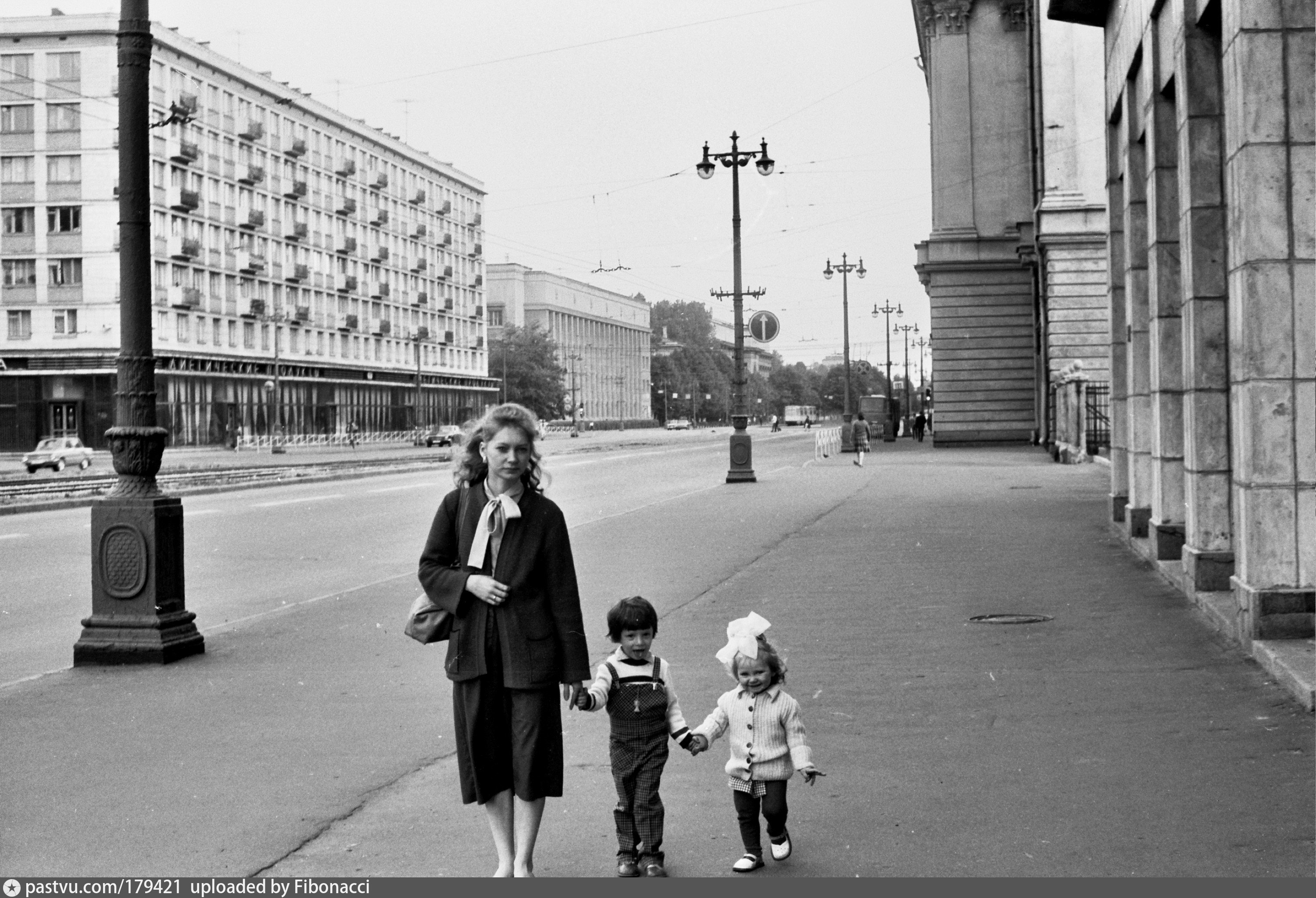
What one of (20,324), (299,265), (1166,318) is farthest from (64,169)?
(1166,318)

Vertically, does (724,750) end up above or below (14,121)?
below

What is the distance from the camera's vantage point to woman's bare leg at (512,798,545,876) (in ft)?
16.5

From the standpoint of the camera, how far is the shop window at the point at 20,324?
74.6m

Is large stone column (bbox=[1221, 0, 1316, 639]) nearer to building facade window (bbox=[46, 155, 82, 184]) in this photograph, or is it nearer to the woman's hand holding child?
the woman's hand holding child

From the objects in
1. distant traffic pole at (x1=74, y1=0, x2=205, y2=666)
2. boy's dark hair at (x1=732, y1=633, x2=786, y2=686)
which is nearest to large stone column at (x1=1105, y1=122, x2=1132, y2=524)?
distant traffic pole at (x1=74, y1=0, x2=205, y2=666)

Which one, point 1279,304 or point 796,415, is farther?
point 796,415

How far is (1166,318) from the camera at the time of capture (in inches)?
532

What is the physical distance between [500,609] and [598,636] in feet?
19.3

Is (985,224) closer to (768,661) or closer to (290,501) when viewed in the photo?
(290,501)

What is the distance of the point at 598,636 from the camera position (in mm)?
10836

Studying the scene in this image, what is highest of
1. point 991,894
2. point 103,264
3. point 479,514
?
point 103,264

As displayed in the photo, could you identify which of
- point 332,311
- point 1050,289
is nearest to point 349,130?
point 332,311

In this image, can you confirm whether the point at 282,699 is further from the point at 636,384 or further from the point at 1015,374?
the point at 636,384

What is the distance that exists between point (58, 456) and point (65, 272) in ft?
87.9
